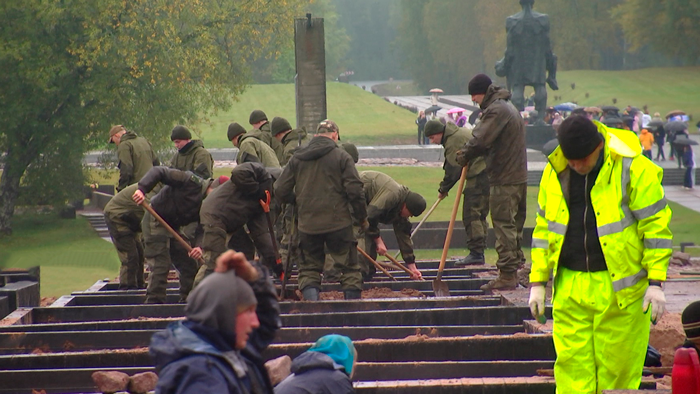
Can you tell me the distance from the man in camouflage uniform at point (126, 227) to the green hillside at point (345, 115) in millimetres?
29442

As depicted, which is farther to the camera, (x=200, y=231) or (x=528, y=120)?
(x=528, y=120)

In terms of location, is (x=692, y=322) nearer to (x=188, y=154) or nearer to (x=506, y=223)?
(x=506, y=223)

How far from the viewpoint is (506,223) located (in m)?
9.75

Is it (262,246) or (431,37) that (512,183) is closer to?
(262,246)

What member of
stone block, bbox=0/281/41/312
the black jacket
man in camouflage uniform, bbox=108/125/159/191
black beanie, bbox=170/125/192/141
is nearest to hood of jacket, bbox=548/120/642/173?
the black jacket

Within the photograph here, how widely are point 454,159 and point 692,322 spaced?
6.86 m

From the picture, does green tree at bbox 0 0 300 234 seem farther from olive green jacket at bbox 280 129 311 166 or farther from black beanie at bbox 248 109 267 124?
olive green jacket at bbox 280 129 311 166

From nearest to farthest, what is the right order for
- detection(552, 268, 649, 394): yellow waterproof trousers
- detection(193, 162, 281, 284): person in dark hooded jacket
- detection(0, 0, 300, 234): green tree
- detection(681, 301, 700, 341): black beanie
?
1. detection(681, 301, 700, 341): black beanie
2. detection(552, 268, 649, 394): yellow waterproof trousers
3. detection(193, 162, 281, 284): person in dark hooded jacket
4. detection(0, 0, 300, 234): green tree

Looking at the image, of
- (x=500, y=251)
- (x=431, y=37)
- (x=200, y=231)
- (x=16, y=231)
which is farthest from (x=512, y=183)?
(x=431, y=37)

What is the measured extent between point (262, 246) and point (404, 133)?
36.9 meters

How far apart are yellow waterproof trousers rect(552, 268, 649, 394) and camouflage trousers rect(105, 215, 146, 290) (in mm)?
6921

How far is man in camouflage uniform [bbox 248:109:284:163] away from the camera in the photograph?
13.1 m

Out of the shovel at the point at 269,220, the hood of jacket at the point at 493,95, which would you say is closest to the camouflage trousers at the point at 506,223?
the hood of jacket at the point at 493,95

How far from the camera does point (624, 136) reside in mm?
5465
